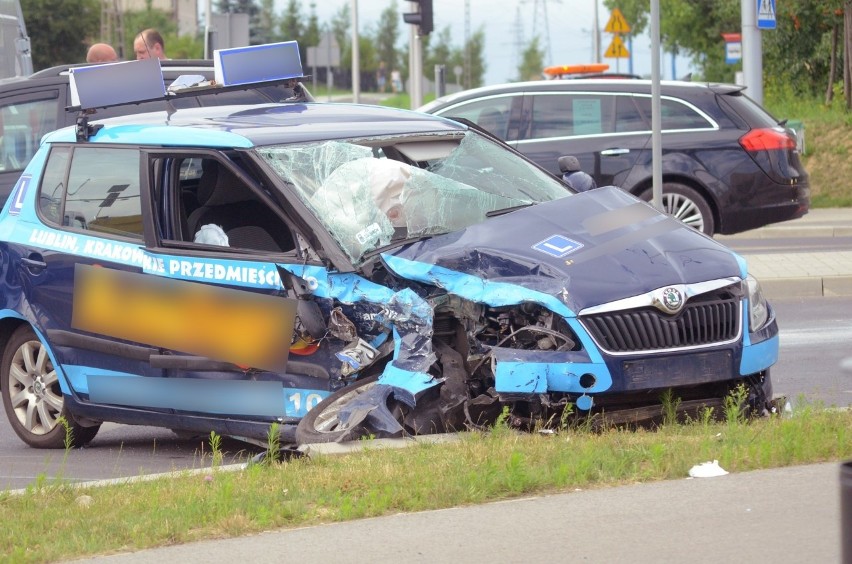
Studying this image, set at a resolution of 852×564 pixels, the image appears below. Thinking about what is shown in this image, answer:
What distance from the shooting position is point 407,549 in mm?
4707

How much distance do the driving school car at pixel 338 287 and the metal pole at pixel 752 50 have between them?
10.1 meters

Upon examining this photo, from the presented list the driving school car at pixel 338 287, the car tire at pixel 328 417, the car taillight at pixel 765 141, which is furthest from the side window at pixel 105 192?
the car taillight at pixel 765 141

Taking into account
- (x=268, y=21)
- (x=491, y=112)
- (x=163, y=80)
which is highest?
(x=268, y=21)

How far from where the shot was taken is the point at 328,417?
6.38 m

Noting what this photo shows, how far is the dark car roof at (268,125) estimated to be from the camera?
7184 millimetres

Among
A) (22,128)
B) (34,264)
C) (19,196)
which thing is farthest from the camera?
(22,128)

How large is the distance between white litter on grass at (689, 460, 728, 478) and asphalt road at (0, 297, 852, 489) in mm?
1107

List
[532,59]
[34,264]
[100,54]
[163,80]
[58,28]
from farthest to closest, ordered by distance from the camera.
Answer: [532,59] → [58,28] → [100,54] → [163,80] → [34,264]

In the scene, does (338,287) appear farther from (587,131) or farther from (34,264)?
(587,131)

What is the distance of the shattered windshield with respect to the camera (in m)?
6.77

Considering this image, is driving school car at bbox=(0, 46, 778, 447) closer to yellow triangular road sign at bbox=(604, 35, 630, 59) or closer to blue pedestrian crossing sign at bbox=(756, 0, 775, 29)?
blue pedestrian crossing sign at bbox=(756, 0, 775, 29)

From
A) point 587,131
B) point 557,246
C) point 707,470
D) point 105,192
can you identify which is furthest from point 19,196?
point 587,131

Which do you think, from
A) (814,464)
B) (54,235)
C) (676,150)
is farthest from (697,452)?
(676,150)

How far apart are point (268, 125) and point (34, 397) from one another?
204cm
